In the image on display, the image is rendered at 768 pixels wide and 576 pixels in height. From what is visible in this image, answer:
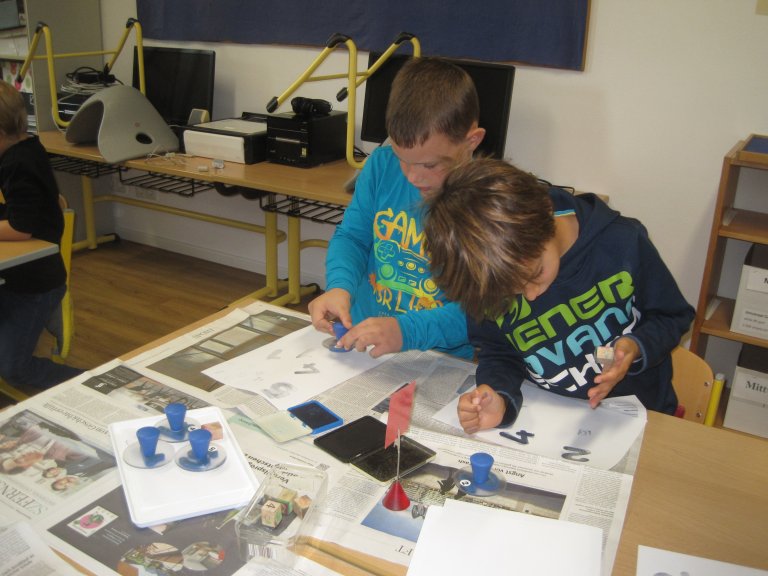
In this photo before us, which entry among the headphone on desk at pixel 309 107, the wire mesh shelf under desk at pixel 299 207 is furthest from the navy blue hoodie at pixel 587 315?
the headphone on desk at pixel 309 107

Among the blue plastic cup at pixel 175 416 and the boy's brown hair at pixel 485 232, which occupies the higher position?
the boy's brown hair at pixel 485 232

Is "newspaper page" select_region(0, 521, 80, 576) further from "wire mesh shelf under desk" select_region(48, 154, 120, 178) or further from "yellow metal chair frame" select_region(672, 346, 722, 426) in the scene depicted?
"wire mesh shelf under desk" select_region(48, 154, 120, 178)

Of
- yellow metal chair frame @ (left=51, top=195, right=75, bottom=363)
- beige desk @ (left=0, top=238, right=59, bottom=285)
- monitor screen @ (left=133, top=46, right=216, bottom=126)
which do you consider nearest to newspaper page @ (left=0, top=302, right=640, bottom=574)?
beige desk @ (left=0, top=238, right=59, bottom=285)

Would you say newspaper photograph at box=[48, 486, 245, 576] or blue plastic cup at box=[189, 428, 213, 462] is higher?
blue plastic cup at box=[189, 428, 213, 462]

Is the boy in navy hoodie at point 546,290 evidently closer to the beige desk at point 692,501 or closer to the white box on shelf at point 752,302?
the beige desk at point 692,501

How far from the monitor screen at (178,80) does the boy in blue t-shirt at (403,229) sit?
191cm

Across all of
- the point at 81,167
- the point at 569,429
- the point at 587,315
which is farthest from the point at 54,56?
the point at 569,429

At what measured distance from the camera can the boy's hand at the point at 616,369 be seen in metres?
0.99

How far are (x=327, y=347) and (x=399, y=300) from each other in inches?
10.2

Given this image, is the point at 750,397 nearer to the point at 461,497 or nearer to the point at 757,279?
the point at 757,279

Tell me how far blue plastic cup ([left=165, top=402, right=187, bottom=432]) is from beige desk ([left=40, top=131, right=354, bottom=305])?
1420 millimetres

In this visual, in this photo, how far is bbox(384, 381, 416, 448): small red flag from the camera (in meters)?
0.88

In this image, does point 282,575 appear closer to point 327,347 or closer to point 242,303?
point 327,347

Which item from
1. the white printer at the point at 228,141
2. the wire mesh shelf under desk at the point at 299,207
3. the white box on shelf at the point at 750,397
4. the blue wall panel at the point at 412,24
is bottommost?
the white box on shelf at the point at 750,397
